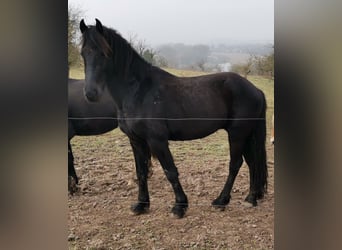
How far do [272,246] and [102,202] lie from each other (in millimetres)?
1107

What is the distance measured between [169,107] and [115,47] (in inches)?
20.0

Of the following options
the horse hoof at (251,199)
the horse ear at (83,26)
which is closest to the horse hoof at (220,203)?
the horse hoof at (251,199)

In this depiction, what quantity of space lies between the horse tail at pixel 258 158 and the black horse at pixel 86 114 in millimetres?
862

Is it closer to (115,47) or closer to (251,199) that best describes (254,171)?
(251,199)

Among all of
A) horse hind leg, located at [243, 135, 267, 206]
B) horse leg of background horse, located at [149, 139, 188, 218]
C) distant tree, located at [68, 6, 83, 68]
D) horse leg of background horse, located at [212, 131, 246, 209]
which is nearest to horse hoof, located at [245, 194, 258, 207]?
horse hind leg, located at [243, 135, 267, 206]

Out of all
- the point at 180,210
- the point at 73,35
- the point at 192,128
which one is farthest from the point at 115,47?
the point at 180,210

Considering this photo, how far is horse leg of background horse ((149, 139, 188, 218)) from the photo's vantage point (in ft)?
9.31

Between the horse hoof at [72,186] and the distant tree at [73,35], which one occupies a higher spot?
the distant tree at [73,35]

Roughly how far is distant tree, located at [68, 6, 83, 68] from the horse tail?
1199 mm

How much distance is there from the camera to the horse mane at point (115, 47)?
282 cm

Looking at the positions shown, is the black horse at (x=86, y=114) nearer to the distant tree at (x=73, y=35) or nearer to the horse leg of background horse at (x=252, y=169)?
the distant tree at (x=73, y=35)

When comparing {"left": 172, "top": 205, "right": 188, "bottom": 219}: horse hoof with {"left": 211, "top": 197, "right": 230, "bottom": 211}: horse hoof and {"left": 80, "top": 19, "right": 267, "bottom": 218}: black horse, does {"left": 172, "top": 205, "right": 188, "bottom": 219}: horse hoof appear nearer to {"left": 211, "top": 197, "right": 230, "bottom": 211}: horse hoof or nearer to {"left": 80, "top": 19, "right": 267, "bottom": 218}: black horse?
{"left": 80, "top": 19, "right": 267, "bottom": 218}: black horse
